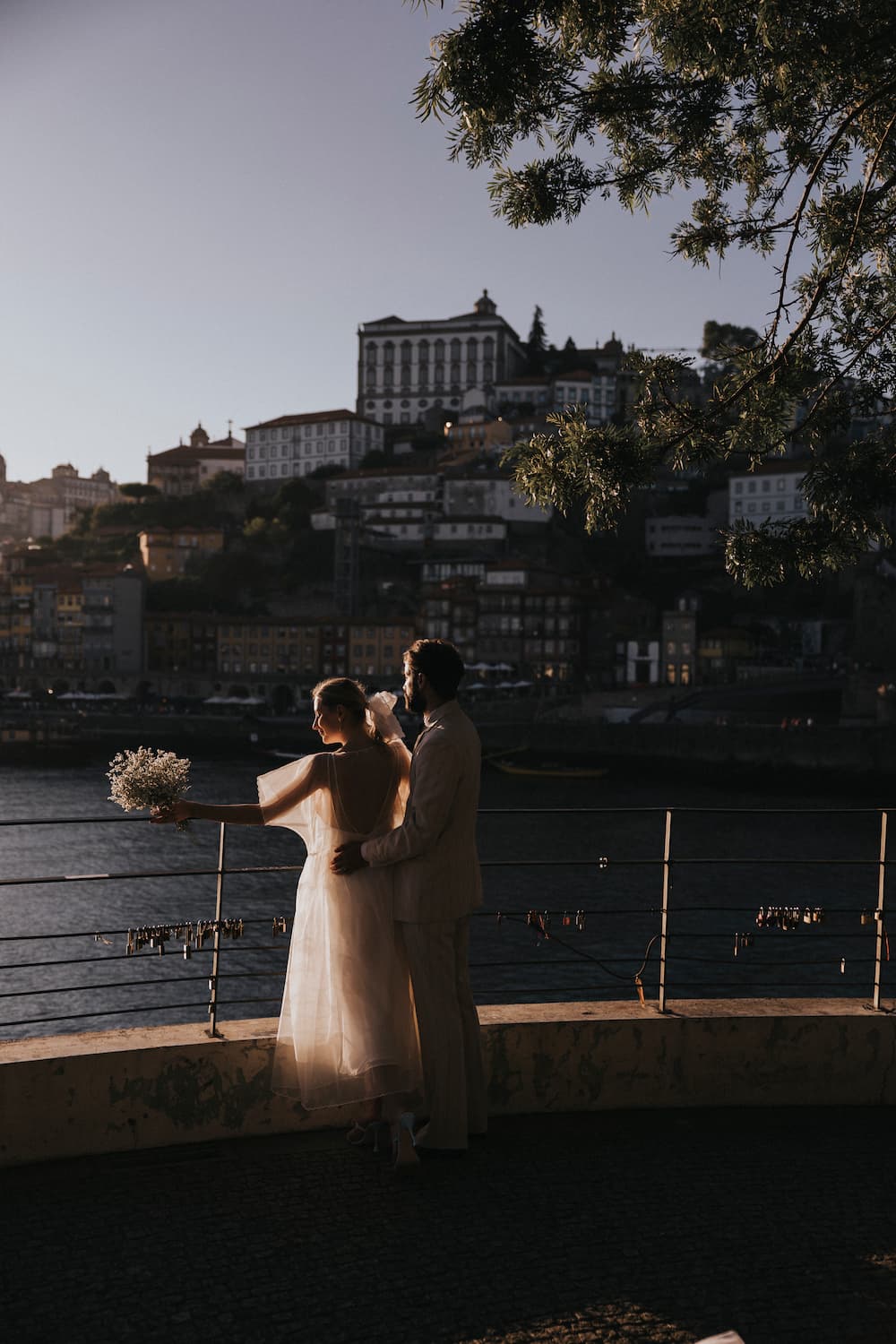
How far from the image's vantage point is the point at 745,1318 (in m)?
2.27

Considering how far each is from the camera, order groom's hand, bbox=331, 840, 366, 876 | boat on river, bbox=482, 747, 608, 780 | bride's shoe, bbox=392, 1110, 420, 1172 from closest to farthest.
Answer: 1. bride's shoe, bbox=392, 1110, 420, 1172
2. groom's hand, bbox=331, 840, 366, 876
3. boat on river, bbox=482, 747, 608, 780

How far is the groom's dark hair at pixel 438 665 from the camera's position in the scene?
303 cm

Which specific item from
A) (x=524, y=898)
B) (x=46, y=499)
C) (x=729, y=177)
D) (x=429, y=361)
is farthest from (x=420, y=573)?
(x=46, y=499)

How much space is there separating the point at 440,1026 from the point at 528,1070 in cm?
47

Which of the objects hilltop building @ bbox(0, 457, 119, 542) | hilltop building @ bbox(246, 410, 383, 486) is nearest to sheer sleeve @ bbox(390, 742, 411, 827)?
hilltop building @ bbox(246, 410, 383, 486)

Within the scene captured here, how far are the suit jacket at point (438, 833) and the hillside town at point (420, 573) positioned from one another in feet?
168

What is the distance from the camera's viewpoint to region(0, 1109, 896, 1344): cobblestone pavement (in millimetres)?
2232

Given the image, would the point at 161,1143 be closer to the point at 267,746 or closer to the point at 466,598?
the point at 267,746

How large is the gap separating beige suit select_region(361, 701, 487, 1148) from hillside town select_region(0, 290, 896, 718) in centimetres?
5124

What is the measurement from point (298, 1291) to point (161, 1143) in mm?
834

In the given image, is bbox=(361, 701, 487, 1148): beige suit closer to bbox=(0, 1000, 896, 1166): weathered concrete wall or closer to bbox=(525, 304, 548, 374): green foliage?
bbox=(0, 1000, 896, 1166): weathered concrete wall

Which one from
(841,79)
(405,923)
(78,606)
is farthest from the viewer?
(78,606)

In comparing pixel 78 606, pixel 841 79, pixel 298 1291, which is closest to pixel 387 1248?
pixel 298 1291

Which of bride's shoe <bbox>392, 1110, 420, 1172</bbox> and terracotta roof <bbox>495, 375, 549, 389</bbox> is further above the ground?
terracotta roof <bbox>495, 375, 549, 389</bbox>
